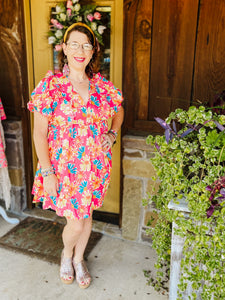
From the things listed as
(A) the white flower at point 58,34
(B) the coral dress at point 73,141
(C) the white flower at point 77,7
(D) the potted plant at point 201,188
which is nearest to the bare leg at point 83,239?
(B) the coral dress at point 73,141

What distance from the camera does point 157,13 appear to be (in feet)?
6.63

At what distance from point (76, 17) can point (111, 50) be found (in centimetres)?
36

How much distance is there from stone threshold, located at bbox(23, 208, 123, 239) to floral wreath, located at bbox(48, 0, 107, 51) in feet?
4.73

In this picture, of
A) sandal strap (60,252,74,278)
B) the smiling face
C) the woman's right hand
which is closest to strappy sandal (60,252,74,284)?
sandal strap (60,252,74,278)

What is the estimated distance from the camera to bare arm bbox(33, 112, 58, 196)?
5.39ft

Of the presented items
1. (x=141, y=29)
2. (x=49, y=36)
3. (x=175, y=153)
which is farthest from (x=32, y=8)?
(x=175, y=153)

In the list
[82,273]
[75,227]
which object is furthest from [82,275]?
[75,227]

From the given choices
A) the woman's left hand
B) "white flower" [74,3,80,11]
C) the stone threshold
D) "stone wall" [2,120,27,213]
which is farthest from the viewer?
"stone wall" [2,120,27,213]

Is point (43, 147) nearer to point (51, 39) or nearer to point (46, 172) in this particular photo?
point (46, 172)

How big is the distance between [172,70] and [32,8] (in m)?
1.29

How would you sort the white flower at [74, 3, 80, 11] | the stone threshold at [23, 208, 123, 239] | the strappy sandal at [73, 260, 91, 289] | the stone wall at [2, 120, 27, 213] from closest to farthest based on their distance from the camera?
1. the strappy sandal at [73, 260, 91, 289]
2. the white flower at [74, 3, 80, 11]
3. the stone threshold at [23, 208, 123, 239]
4. the stone wall at [2, 120, 27, 213]

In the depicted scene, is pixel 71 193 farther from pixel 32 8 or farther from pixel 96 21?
pixel 32 8

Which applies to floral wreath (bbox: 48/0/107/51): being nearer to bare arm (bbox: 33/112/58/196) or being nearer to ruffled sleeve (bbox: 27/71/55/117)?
ruffled sleeve (bbox: 27/71/55/117)

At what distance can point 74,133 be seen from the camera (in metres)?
1.67
